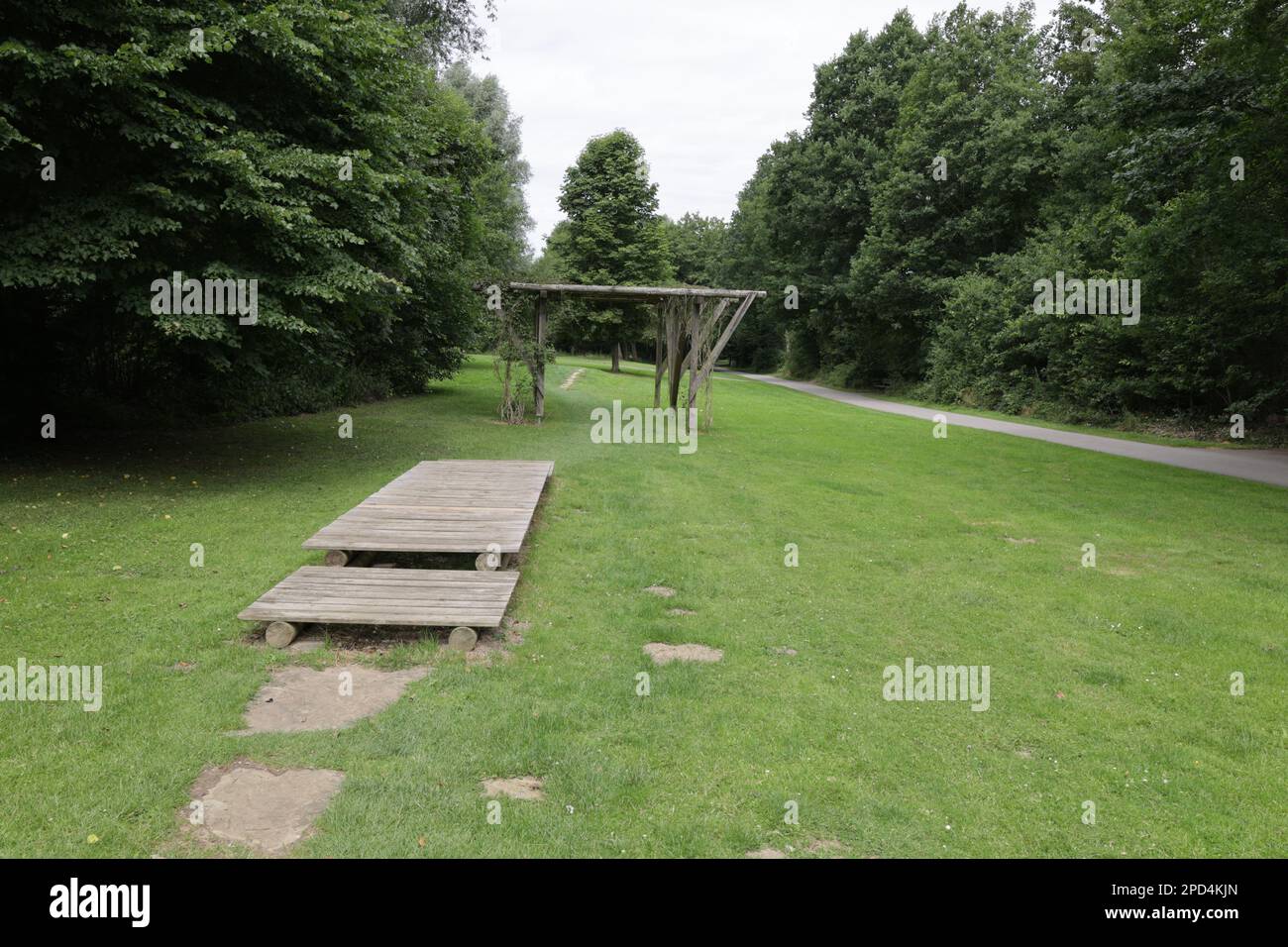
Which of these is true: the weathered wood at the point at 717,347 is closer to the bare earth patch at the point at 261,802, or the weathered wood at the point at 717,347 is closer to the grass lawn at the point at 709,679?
the grass lawn at the point at 709,679

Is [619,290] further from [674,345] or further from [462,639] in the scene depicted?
[462,639]

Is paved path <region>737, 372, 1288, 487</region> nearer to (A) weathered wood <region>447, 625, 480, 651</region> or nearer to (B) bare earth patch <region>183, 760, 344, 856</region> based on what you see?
(A) weathered wood <region>447, 625, 480, 651</region>

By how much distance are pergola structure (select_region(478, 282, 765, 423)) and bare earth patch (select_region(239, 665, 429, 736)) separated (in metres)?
15.5

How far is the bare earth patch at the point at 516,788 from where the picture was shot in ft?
13.2

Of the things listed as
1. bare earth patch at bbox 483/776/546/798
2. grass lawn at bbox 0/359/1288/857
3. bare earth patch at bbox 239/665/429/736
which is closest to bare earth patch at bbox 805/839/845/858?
grass lawn at bbox 0/359/1288/857

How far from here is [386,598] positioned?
6289mm

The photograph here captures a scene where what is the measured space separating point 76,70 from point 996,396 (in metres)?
30.0

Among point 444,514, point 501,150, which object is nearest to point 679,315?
point 444,514

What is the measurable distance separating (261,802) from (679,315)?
760 inches

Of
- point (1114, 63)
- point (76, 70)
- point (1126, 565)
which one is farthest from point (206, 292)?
point (1114, 63)

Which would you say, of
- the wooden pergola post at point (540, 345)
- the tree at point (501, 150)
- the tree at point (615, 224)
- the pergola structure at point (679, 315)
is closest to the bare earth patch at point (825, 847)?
the pergola structure at point (679, 315)

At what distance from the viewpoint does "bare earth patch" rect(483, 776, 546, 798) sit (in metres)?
4.02

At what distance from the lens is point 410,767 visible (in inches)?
166

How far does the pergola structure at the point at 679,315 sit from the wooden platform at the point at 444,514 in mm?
9783
